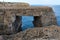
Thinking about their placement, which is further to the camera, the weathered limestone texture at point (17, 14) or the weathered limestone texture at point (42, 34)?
the weathered limestone texture at point (17, 14)

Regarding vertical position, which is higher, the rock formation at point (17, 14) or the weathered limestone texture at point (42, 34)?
the weathered limestone texture at point (42, 34)

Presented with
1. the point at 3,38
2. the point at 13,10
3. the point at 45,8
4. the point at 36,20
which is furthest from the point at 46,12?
the point at 3,38

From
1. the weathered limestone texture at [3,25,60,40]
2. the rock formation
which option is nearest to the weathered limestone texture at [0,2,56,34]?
the rock formation

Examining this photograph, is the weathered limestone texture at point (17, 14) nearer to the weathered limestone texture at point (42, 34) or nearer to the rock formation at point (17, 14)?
the rock formation at point (17, 14)

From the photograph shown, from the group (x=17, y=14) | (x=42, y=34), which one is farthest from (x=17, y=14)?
(x=42, y=34)

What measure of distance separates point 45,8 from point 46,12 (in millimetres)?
185

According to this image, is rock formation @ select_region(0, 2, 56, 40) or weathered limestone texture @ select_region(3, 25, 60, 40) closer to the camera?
weathered limestone texture @ select_region(3, 25, 60, 40)

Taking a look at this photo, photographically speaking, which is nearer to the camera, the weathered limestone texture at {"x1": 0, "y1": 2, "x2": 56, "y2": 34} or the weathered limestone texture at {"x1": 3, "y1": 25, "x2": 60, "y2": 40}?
the weathered limestone texture at {"x1": 3, "y1": 25, "x2": 60, "y2": 40}

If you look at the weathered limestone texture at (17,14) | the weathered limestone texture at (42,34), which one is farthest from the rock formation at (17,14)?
the weathered limestone texture at (42,34)

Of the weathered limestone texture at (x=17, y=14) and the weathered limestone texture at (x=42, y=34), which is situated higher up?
the weathered limestone texture at (x=42, y=34)

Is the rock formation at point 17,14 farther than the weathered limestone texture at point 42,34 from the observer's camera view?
Yes

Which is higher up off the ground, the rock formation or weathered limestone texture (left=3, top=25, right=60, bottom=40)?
weathered limestone texture (left=3, top=25, right=60, bottom=40)

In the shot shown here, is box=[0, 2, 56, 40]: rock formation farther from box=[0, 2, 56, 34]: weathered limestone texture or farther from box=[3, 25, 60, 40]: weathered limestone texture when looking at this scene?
box=[3, 25, 60, 40]: weathered limestone texture

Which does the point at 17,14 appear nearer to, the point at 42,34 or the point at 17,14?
the point at 17,14
